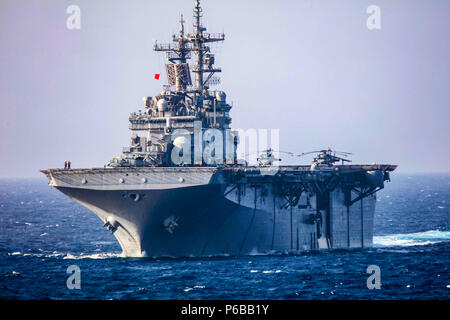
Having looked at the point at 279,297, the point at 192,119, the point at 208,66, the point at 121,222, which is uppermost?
the point at 208,66

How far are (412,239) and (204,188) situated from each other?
21.3m

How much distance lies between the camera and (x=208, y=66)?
50.2 m

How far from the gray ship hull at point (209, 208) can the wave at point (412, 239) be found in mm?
6188

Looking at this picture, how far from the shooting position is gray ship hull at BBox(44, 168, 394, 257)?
40938mm

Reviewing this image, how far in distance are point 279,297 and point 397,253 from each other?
15579 millimetres

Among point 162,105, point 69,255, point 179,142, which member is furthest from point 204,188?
point 69,255

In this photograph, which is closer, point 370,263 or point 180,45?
point 370,263

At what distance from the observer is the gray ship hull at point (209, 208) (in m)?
40.9

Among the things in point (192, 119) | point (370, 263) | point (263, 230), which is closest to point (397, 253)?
point (370, 263)

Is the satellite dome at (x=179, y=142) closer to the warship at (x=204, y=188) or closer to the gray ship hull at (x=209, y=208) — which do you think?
the warship at (x=204, y=188)

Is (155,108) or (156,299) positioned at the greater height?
(155,108)

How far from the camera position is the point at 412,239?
185 ft

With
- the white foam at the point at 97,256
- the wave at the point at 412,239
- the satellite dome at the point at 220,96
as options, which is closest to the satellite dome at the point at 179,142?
the satellite dome at the point at 220,96

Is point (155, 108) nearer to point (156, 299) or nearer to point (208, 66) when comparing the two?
point (208, 66)
